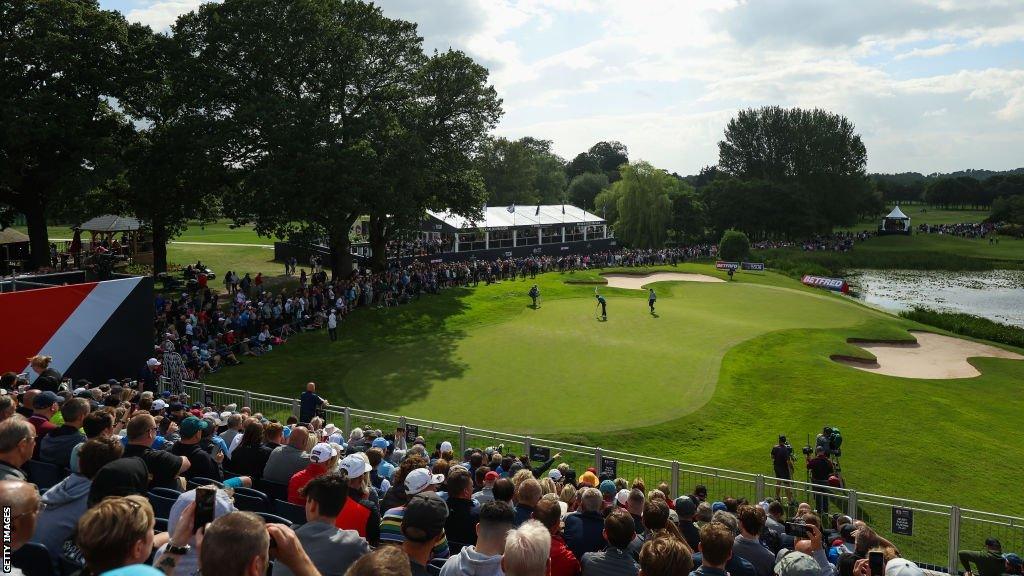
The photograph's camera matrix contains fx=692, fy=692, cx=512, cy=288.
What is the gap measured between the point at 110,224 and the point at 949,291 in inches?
2753

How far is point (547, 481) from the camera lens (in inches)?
388

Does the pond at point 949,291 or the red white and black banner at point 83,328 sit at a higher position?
the red white and black banner at point 83,328

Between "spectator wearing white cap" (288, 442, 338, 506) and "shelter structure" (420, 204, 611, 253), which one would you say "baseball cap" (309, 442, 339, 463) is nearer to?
"spectator wearing white cap" (288, 442, 338, 506)

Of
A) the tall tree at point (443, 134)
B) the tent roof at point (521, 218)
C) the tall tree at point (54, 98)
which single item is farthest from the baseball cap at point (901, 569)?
the tent roof at point (521, 218)

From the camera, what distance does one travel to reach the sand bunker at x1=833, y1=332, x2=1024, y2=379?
2881 cm

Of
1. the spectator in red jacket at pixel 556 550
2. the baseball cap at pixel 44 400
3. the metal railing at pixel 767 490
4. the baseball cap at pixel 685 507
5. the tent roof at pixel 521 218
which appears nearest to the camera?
the spectator in red jacket at pixel 556 550

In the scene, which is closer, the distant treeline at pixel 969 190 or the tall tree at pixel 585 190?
the tall tree at pixel 585 190

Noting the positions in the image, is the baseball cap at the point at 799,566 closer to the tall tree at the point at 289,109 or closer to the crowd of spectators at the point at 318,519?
the crowd of spectators at the point at 318,519

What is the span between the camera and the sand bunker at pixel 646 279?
49016 millimetres

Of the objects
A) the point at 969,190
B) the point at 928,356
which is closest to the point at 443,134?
the point at 928,356

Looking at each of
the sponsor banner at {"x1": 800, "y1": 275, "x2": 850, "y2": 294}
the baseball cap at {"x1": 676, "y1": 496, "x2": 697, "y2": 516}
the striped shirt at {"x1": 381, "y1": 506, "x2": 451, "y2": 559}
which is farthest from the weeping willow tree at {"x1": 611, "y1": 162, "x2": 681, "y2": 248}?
the striped shirt at {"x1": 381, "y1": 506, "x2": 451, "y2": 559}

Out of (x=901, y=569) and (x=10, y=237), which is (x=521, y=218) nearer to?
(x=10, y=237)

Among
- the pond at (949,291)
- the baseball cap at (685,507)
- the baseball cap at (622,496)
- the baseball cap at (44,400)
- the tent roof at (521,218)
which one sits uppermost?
the tent roof at (521,218)

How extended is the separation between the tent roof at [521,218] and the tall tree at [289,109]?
55.1 feet
